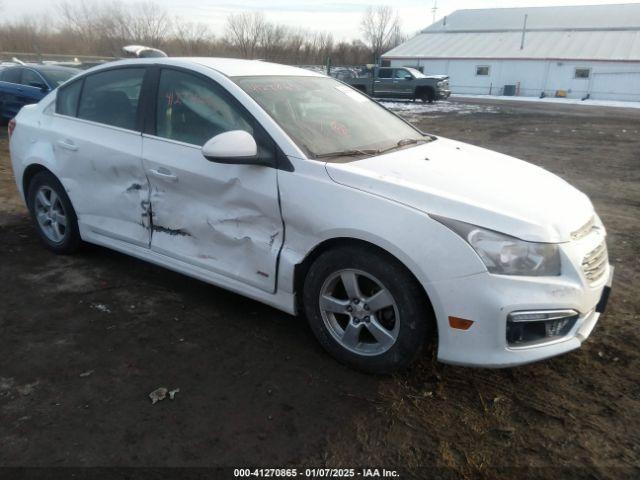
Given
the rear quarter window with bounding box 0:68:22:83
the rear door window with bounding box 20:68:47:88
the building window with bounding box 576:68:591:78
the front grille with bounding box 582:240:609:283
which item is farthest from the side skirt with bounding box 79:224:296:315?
the building window with bounding box 576:68:591:78

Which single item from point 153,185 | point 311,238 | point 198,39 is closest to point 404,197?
point 311,238

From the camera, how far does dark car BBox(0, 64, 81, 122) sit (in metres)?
11.0

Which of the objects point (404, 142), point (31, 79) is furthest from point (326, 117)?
point (31, 79)

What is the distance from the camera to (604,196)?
6957 mm

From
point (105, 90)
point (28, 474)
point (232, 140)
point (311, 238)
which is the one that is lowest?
point (28, 474)

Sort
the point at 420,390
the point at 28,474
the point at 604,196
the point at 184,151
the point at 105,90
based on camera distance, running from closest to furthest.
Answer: the point at 28,474
the point at 420,390
the point at 184,151
the point at 105,90
the point at 604,196

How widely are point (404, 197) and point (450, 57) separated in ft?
131

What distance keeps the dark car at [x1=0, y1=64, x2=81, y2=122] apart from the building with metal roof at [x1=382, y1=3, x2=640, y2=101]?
32615mm

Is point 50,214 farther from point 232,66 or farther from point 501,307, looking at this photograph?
point 501,307

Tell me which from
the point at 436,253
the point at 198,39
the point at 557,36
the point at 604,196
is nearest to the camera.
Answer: the point at 436,253

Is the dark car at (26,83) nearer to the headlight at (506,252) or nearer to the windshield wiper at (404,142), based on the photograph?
the windshield wiper at (404,142)

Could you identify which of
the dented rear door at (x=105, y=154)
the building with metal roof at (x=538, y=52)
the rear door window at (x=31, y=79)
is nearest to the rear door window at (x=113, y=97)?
the dented rear door at (x=105, y=154)

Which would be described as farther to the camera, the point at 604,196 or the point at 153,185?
the point at 604,196

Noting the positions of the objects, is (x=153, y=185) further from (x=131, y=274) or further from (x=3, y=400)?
(x=3, y=400)
